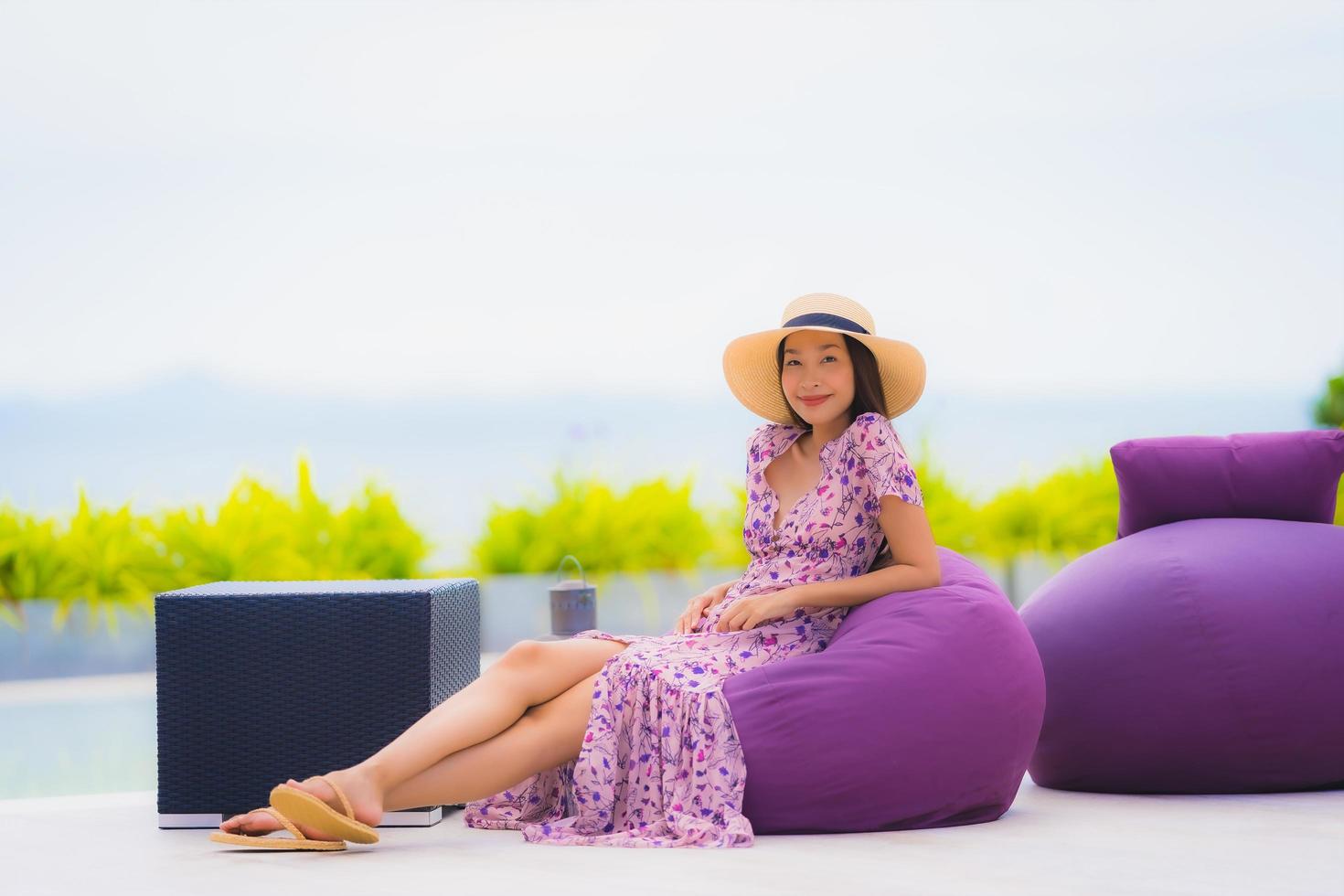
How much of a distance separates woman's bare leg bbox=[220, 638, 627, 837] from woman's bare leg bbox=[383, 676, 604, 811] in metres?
0.02

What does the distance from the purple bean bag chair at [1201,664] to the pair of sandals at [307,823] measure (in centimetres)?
163

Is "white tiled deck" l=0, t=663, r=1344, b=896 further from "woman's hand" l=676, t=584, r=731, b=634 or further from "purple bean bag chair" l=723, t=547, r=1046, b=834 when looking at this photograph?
"woman's hand" l=676, t=584, r=731, b=634

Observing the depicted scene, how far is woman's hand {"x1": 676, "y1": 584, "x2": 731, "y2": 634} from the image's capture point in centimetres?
304

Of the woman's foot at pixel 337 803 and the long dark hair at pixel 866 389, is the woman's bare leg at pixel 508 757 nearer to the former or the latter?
the woman's foot at pixel 337 803

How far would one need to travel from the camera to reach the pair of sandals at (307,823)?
2426 millimetres

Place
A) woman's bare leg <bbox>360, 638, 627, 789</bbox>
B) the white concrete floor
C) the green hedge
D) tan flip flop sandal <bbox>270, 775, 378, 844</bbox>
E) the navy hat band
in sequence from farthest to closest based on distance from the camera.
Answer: the green hedge, the navy hat band, woman's bare leg <bbox>360, 638, 627, 789</bbox>, tan flip flop sandal <bbox>270, 775, 378, 844</bbox>, the white concrete floor

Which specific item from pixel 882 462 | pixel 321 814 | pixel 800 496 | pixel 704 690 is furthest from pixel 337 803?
pixel 882 462

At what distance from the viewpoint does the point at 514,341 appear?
990cm

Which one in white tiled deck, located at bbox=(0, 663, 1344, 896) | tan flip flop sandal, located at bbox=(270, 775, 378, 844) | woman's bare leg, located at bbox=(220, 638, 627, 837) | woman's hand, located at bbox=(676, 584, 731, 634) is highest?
woman's hand, located at bbox=(676, 584, 731, 634)

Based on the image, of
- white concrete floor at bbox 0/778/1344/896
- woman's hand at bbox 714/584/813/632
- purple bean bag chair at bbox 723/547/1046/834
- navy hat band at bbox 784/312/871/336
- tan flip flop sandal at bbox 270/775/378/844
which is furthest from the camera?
navy hat band at bbox 784/312/871/336

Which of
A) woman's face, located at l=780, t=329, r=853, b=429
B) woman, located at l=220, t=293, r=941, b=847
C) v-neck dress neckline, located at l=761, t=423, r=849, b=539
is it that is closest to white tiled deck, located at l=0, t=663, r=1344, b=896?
woman, located at l=220, t=293, r=941, b=847

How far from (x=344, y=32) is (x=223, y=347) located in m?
2.39

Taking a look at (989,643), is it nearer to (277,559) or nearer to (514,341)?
(277,559)

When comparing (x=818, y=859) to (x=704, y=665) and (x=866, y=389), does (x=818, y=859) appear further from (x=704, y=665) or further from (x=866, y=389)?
(x=866, y=389)
